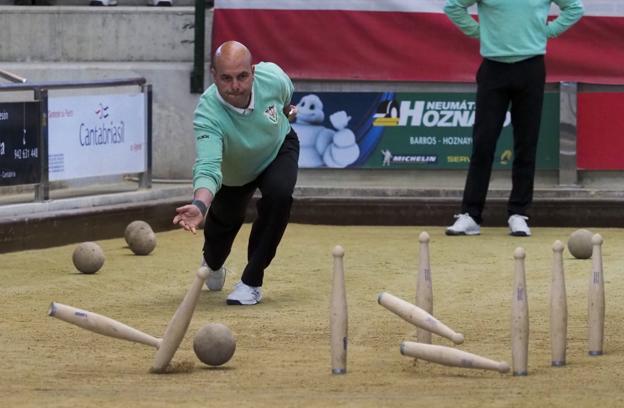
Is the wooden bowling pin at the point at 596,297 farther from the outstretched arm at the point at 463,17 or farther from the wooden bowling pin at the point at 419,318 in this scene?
the outstretched arm at the point at 463,17

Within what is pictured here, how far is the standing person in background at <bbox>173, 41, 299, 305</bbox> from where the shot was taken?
8.40 meters

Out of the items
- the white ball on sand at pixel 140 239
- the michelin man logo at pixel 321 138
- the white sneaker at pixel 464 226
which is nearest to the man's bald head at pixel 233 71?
the white ball on sand at pixel 140 239

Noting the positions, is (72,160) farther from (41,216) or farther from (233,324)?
(233,324)

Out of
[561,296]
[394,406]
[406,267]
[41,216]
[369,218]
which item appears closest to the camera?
[394,406]

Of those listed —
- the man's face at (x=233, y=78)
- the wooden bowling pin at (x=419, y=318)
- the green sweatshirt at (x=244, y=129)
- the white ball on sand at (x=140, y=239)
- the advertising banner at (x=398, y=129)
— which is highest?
the man's face at (x=233, y=78)

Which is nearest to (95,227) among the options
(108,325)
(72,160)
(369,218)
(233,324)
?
(72,160)

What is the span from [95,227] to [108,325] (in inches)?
210

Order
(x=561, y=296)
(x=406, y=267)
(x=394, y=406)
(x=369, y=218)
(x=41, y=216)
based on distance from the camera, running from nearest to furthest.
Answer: (x=394, y=406)
(x=561, y=296)
(x=406, y=267)
(x=41, y=216)
(x=369, y=218)

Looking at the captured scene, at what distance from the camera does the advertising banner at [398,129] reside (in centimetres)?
1383

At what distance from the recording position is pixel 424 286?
7102mm

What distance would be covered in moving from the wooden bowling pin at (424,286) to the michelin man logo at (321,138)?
22.1ft

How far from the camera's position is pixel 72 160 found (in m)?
12.0

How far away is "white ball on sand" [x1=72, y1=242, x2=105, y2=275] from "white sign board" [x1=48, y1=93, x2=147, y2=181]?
156 cm

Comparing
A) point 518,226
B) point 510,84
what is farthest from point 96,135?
point 518,226
